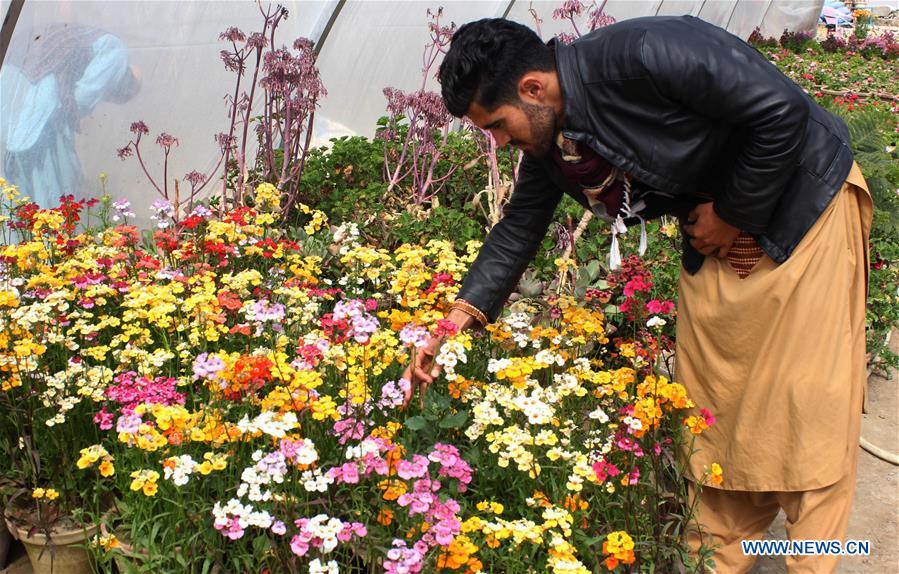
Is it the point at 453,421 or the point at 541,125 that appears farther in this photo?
the point at 453,421

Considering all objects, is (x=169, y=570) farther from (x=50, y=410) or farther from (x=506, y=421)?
(x=506, y=421)

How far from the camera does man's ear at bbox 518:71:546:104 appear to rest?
2072 millimetres

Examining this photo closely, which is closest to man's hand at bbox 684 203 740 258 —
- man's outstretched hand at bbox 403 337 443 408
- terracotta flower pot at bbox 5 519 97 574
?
man's outstretched hand at bbox 403 337 443 408

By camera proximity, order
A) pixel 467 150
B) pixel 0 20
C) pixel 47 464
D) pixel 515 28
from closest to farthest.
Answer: pixel 515 28, pixel 47 464, pixel 0 20, pixel 467 150

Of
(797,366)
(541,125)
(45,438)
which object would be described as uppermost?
(541,125)

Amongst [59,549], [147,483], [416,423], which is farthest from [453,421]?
[59,549]

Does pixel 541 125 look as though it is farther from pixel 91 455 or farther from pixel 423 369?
pixel 91 455

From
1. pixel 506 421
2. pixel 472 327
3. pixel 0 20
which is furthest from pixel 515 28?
pixel 0 20

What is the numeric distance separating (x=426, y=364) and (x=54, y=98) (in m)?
2.58

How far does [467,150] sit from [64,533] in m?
3.64

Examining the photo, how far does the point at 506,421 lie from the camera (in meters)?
2.69

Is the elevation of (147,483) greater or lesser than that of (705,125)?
lesser

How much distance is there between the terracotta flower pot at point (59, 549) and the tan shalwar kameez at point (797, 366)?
181 cm

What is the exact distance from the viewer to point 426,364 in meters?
2.53
